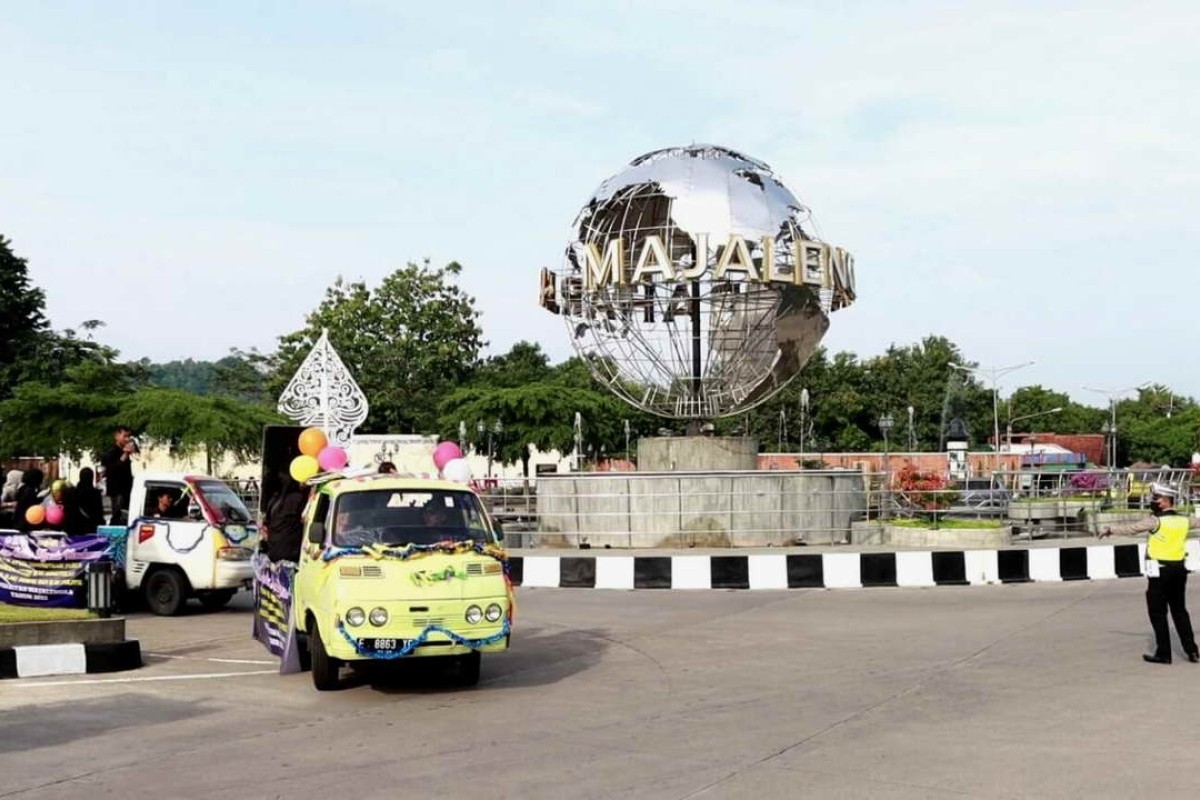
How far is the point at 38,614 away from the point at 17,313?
59877 millimetres

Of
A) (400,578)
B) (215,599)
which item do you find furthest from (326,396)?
(400,578)

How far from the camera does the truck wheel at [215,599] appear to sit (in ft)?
53.6

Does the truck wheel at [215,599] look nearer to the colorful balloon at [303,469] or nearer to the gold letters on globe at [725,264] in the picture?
the colorful balloon at [303,469]

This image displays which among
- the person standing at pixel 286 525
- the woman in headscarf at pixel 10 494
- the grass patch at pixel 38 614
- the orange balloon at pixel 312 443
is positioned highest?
the orange balloon at pixel 312 443

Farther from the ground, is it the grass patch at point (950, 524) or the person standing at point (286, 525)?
the person standing at point (286, 525)

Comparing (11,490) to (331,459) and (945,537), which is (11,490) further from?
(945,537)

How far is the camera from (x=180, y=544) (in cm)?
1577

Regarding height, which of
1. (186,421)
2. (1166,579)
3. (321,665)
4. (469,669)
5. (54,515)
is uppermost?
(186,421)

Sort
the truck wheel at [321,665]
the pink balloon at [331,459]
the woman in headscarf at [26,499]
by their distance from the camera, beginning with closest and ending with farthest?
the truck wheel at [321,665] → the pink balloon at [331,459] → the woman in headscarf at [26,499]

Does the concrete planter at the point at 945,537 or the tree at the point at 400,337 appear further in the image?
the tree at the point at 400,337

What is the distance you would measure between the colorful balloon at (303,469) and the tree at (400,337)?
156ft

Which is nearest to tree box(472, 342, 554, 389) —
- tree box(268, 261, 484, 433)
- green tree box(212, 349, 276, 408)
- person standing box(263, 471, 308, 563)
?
tree box(268, 261, 484, 433)

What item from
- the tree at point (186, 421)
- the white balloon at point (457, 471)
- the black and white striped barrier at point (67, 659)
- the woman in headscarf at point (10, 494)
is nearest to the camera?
the black and white striped barrier at point (67, 659)

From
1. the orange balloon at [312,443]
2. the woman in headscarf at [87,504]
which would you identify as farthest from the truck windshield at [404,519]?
the woman in headscarf at [87,504]
